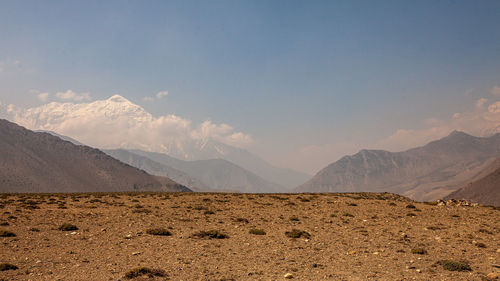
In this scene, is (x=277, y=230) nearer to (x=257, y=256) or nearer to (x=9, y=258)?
(x=257, y=256)

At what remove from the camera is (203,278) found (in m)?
12.8

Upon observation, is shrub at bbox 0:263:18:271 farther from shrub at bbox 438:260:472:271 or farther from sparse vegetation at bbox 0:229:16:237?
shrub at bbox 438:260:472:271

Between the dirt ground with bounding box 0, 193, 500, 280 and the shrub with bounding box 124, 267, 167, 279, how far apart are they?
0.06 meters

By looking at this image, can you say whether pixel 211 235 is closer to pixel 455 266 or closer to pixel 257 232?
pixel 257 232

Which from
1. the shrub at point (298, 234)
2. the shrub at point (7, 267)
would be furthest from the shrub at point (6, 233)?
the shrub at point (298, 234)

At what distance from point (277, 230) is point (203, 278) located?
10.9 meters

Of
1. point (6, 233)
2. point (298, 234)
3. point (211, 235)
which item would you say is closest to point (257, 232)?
point (298, 234)

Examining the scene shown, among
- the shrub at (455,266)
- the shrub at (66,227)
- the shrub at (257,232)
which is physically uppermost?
the shrub at (455,266)

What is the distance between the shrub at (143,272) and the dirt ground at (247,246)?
0.06 metres

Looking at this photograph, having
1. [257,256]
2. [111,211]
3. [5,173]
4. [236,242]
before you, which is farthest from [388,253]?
[5,173]

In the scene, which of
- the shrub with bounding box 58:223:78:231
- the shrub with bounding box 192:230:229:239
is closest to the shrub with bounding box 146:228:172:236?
the shrub with bounding box 192:230:229:239

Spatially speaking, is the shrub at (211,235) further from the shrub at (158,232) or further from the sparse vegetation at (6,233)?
the sparse vegetation at (6,233)

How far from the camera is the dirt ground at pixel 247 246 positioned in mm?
13625

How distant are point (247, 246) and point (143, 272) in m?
6.99
